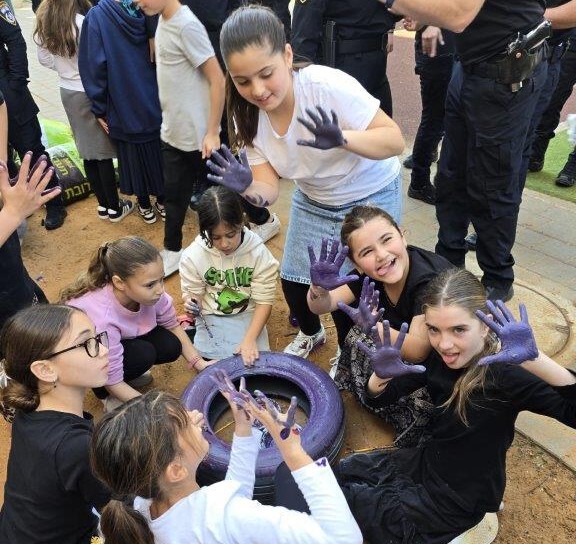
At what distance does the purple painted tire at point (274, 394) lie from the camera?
2.15 metres

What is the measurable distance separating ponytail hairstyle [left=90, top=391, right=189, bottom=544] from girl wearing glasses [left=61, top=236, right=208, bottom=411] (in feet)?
3.30

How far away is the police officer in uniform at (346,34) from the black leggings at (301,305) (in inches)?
63.9

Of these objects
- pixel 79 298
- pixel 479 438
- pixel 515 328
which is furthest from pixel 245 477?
pixel 79 298

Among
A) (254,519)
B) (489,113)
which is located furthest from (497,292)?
(254,519)

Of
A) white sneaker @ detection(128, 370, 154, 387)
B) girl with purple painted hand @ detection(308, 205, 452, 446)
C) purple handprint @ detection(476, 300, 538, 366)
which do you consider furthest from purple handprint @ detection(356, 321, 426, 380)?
white sneaker @ detection(128, 370, 154, 387)

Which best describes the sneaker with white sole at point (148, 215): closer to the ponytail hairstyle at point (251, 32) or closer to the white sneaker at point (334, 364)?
the white sneaker at point (334, 364)

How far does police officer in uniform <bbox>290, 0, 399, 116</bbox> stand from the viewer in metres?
3.48

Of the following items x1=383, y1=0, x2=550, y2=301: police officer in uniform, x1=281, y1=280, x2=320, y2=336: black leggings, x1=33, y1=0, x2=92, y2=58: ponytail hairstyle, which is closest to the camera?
x1=383, y1=0, x2=550, y2=301: police officer in uniform

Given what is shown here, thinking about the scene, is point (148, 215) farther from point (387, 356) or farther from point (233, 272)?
point (387, 356)

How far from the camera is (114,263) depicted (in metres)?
2.45

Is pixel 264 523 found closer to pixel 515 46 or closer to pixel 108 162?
pixel 515 46

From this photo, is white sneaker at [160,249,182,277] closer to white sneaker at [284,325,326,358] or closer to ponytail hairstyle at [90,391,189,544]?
white sneaker at [284,325,326,358]

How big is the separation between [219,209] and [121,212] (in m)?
2.18

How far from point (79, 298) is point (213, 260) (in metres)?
0.68
